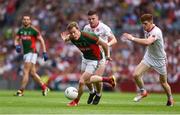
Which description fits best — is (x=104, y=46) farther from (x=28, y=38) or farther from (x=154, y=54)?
(x=28, y=38)

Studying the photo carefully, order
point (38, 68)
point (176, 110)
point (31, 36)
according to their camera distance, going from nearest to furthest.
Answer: point (176, 110)
point (31, 36)
point (38, 68)

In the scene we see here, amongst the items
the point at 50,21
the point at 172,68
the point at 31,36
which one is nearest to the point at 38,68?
the point at 50,21

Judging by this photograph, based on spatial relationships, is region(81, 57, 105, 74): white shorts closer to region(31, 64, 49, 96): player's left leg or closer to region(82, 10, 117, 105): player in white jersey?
region(82, 10, 117, 105): player in white jersey

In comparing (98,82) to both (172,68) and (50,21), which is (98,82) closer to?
(172,68)

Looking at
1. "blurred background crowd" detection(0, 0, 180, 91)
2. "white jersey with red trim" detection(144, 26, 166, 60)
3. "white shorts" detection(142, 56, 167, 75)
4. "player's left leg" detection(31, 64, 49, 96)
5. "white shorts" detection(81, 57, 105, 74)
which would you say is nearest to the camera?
"white shorts" detection(81, 57, 105, 74)

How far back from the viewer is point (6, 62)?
35.7m

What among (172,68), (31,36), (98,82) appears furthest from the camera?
(172,68)

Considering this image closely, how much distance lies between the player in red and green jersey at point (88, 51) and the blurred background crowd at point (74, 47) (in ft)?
45.7

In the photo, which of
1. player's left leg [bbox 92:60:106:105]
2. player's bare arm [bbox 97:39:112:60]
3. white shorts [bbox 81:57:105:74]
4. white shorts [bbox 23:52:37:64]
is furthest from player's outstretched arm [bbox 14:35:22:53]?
player's bare arm [bbox 97:39:112:60]

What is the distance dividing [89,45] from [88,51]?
0.75ft

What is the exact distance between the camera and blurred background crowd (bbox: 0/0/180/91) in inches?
1273

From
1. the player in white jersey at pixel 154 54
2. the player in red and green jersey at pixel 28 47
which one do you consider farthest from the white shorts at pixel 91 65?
the player in red and green jersey at pixel 28 47

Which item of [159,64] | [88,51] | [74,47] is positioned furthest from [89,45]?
[74,47]

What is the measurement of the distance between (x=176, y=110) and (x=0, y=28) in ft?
80.3
